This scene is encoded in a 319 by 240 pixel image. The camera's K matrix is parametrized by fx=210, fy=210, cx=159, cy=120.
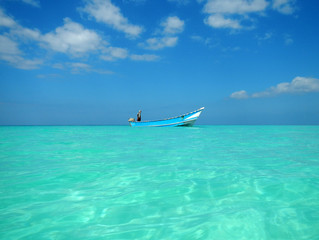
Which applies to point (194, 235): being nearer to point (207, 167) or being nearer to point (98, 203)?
point (98, 203)

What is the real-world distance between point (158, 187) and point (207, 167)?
6.80 ft

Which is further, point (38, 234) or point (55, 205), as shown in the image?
point (55, 205)

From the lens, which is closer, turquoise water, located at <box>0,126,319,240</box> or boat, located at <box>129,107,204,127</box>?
turquoise water, located at <box>0,126,319,240</box>

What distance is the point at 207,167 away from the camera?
5414mm

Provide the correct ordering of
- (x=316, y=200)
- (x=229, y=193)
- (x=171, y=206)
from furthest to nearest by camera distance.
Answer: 1. (x=229, y=193)
2. (x=316, y=200)
3. (x=171, y=206)

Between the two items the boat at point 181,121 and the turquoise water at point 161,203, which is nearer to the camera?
the turquoise water at point 161,203

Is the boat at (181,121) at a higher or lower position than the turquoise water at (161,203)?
higher

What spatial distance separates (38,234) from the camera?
7.42ft

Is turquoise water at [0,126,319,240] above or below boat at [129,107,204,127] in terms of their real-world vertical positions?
below

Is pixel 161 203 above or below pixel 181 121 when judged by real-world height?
below

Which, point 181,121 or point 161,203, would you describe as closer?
point 161,203

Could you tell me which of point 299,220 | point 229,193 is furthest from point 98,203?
point 299,220

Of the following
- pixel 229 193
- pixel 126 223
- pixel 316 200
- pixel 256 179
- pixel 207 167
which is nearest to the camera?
pixel 126 223

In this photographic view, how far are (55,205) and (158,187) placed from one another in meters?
1.66
